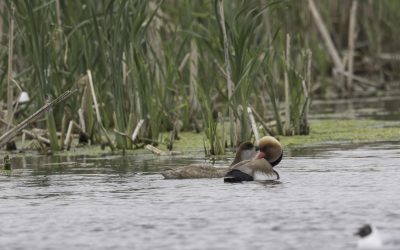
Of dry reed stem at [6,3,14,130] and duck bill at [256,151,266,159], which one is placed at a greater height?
dry reed stem at [6,3,14,130]

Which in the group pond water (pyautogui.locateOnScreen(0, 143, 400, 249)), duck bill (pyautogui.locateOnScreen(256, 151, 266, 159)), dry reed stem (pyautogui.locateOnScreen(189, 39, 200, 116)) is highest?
dry reed stem (pyautogui.locateOnScreen(189, 39, 200, 116))

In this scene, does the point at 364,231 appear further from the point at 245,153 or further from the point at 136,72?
the point at 136,72

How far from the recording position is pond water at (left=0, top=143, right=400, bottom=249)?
328 inches

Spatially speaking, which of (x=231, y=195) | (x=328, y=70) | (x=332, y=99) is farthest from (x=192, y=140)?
(x=328, y=70)

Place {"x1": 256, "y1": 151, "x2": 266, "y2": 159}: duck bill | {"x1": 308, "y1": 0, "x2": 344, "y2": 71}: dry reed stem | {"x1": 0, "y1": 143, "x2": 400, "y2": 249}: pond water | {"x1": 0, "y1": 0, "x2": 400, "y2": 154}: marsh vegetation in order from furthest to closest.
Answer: {"x1": 308, "y1": 0, "x2": 344, "y2": 71}: dry reed stem → {"x1": 0, "y1": 0, "x2": 400, "y2": 154}: marsh vegetation → {"x1": 256, "y1": 151, "x2": 266, "y2": 159}: duck bill → {"x1": 0, "y1": 143, "x2": 400, "y2": 249}: pond water

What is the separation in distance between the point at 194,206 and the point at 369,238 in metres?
2.59

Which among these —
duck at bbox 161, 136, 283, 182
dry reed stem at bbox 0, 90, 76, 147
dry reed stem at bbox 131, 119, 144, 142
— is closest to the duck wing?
duck at bbox 161, 136, 283, 182

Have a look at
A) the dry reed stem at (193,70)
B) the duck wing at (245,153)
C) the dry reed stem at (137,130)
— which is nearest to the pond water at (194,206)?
the duck wing at (245,153)

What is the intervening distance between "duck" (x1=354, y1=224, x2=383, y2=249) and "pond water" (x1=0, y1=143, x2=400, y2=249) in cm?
12

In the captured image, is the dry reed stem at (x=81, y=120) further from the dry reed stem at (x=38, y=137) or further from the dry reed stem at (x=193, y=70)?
the dry reed stem at (x=193, y=70)

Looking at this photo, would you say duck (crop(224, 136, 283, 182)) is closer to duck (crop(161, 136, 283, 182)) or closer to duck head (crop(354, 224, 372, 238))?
duck (crop(161, 136, 283, 182))

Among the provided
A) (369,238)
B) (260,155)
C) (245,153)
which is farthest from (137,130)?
(369,238)

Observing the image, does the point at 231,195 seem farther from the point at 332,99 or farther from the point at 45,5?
the point at 332,99

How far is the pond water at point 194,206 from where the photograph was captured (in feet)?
27.4
